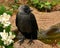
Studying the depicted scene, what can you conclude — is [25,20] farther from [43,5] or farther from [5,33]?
[43,5]

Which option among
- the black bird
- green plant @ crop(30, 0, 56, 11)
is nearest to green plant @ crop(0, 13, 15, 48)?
the black bird

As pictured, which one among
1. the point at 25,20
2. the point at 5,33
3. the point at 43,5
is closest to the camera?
the point at 5,33

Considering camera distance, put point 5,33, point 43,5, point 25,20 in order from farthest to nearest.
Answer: point 43,5 → point 25,20 → point 5,33

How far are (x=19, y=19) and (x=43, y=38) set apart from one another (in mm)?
2503

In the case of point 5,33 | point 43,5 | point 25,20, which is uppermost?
point 5,33

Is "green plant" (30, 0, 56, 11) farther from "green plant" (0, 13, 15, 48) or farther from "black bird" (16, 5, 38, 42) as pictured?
"green plant" (0, 13, 15, 48)

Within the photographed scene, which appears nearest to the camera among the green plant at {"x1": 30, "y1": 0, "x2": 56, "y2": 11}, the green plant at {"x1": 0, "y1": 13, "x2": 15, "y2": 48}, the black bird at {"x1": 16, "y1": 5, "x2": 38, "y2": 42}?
the green plant at {"x1": 0, "y1": 13, "x2": 15, "y2": 48}

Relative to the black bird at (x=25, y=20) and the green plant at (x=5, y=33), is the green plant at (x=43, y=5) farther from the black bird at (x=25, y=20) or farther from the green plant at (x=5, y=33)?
the green plant at (x=5, y=33)

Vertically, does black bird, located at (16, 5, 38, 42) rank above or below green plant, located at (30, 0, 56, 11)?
above

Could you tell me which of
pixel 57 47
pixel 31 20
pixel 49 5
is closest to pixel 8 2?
pixel 49 5

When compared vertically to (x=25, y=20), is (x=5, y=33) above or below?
above

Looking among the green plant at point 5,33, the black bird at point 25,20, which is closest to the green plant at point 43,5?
the black bird at point 25,20

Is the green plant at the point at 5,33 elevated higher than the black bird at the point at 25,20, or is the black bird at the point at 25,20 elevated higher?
the green plant at the point at 5,33

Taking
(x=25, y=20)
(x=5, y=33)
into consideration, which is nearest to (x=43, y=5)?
(x=25, y=20)
